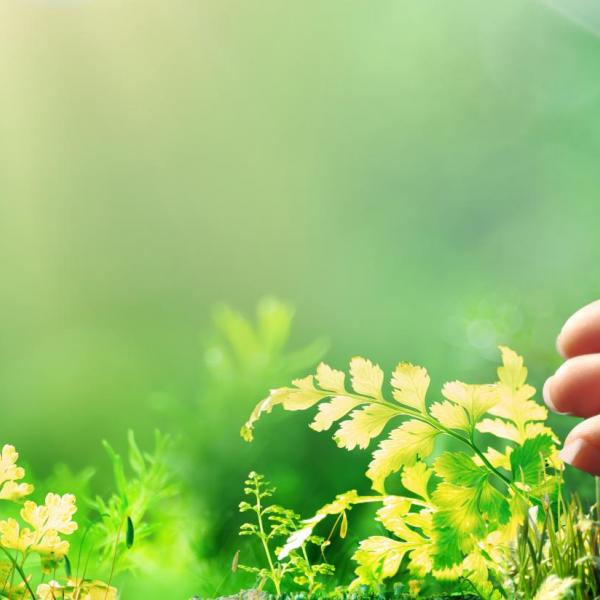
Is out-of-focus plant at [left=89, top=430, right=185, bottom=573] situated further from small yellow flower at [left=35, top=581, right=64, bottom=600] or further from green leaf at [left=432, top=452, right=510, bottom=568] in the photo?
green leaf at [left=432, top=452, right=510, bottom=568]

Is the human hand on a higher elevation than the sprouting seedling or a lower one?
higher

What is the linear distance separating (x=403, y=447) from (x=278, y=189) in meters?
1.42

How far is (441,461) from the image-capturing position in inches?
13.5

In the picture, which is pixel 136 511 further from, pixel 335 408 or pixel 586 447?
pixel 586 447

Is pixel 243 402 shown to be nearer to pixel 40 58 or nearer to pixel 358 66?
pixel 40 58

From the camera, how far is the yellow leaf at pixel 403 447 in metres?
0.35

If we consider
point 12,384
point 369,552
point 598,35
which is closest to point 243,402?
point 12,384

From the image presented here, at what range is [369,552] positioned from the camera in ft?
1.27

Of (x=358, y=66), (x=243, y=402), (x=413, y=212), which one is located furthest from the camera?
(x=358, y=66)

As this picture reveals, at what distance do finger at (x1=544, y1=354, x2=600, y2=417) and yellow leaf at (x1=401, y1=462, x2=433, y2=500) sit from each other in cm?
12

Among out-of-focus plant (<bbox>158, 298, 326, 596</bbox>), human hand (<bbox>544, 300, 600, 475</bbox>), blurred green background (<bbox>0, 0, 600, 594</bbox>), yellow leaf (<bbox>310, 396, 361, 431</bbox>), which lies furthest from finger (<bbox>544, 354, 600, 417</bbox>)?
blurred green background (<bbox>0, 0, 600, 594</bbox>)

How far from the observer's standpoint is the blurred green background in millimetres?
1319

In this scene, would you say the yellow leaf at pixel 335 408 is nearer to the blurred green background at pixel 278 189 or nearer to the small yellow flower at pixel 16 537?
the small yellow flower at pixel 16 537

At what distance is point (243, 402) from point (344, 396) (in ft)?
2.16
